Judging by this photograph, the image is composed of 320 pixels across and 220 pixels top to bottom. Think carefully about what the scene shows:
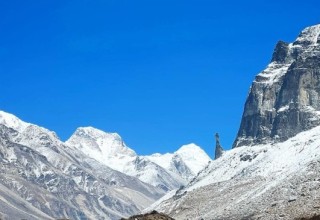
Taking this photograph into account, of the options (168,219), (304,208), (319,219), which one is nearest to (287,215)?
(304,208)

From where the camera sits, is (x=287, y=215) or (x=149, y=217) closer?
(x=149, y=217)

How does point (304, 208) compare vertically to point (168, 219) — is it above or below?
above

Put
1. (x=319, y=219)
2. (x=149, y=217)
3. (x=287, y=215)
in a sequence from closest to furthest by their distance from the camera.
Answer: (x=149, y=217)
(x=319, y=219)
(x=287, y=215)

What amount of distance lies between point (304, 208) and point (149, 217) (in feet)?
353

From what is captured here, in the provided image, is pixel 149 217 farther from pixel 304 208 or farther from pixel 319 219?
pixel 304 208

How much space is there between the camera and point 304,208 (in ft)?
656

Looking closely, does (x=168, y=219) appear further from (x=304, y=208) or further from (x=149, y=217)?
(x=304, y=208)

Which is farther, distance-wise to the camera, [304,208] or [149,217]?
[304,208]

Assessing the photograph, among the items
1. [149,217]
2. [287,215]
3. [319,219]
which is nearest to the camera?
[149,217]

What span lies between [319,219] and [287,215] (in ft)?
224

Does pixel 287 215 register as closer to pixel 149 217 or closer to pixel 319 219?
pixel 319 219

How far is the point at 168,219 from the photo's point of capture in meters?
102

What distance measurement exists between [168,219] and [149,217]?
110 inches

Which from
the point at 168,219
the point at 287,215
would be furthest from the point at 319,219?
the point at 287,215
